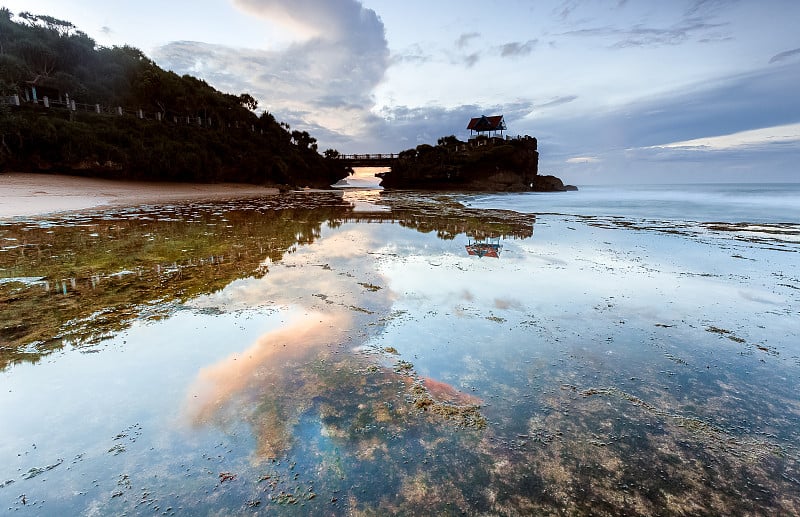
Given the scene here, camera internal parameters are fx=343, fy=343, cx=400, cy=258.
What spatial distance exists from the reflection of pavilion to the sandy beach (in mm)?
19936

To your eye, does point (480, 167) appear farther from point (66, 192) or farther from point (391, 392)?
point (391, 392)

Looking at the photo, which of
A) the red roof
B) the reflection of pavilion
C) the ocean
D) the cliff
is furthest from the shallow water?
the red roof

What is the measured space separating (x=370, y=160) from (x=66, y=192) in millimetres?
68414

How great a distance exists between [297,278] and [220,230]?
742 cm

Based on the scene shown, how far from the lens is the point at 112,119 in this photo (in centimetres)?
3966

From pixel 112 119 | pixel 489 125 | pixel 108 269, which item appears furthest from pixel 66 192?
pixel 489 125

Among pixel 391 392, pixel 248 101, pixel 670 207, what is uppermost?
pixel 248 101

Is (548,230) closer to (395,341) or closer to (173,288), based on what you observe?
(395,341)

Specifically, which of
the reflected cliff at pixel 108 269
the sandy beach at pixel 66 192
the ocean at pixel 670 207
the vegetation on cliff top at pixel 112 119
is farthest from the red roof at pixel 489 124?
the reflected cliff at pixel 108 269

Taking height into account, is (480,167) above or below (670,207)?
above

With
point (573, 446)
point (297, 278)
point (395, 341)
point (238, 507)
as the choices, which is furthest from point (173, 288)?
point (573, 446)

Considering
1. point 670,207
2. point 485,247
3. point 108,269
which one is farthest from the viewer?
point 670,207

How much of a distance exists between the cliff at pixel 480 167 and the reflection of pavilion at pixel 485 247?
202 ft

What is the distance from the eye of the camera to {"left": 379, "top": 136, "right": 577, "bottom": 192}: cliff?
69688mm
